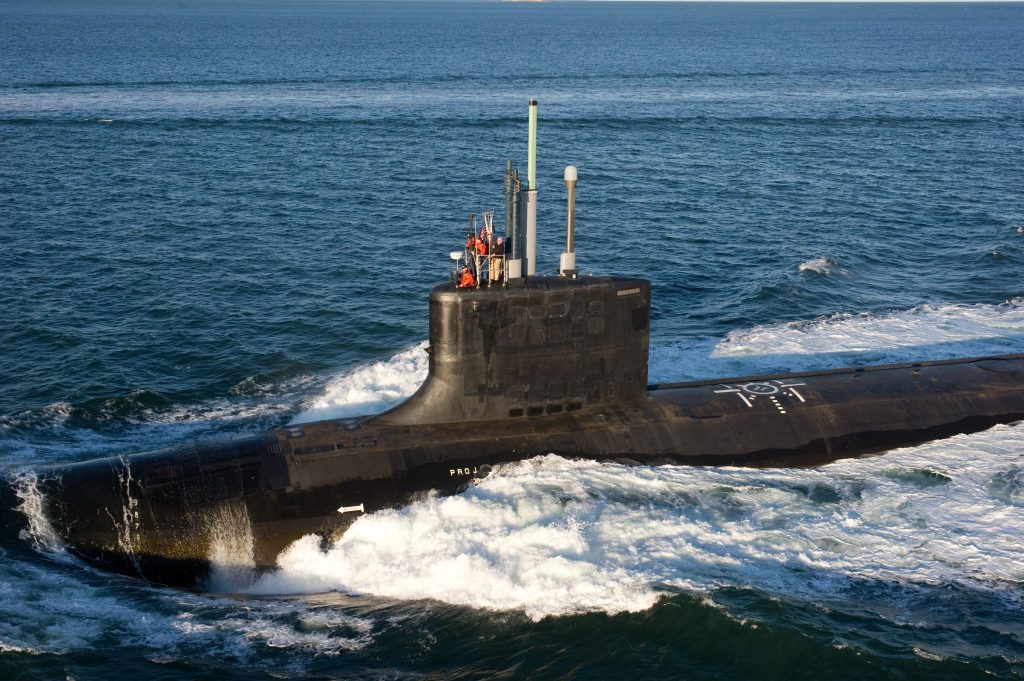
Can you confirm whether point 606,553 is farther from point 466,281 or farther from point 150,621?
point 150,621

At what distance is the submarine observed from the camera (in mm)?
19531

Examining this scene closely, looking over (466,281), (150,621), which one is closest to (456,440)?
(466,281)

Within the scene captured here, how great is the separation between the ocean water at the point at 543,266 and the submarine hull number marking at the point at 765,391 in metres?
1.78

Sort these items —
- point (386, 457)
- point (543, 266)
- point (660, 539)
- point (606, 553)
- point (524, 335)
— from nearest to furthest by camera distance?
point (606, 553)
point (660, 539)
point (524, 335)
point (386, 457)
point (543, 266)

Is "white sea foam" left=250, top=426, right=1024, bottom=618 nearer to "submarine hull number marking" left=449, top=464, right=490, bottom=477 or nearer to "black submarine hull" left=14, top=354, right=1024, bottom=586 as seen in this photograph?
"submarine hull number marking" left=449, top=464, right=490, bottom=477

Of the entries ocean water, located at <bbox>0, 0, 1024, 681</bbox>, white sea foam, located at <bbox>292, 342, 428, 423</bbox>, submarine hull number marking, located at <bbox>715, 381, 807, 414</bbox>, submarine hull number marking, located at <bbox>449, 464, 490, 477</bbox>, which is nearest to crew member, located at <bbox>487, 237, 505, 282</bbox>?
submarine hull number marking, located at <bbox>449, 464, 490, 477</bbox>

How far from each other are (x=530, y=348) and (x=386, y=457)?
355cm

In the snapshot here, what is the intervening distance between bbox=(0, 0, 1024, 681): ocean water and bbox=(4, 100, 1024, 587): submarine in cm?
53

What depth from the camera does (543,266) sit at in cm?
4000

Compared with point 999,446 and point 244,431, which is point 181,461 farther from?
point 999,446

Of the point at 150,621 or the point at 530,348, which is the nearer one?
the point at 150,621

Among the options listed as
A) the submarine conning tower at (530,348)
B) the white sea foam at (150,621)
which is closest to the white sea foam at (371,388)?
the submarine conning tower at (530,348)

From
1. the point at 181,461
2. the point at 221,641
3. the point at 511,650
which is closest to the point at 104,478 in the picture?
the point at 181,461

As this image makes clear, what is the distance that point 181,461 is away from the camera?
20.4 metres
